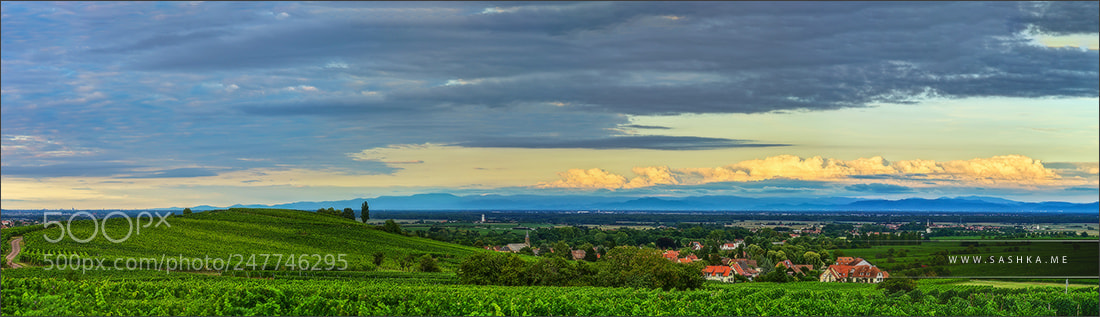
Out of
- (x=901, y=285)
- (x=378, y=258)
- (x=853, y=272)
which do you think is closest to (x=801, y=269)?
(x=853, y=272)

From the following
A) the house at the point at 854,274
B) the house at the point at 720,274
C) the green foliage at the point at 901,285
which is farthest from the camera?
the house at the point at 720,274

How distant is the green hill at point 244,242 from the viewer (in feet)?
221

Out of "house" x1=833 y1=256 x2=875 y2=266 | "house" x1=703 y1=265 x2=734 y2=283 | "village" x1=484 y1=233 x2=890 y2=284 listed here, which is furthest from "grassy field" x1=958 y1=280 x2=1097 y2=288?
"house" x1=703 y1=265 x2=734 y2=283

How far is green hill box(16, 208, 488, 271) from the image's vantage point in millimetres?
67438

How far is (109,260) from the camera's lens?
59.8 m

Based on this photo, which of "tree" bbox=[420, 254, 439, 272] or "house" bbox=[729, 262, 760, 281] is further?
"house" bbox=[729, 262, 760, 281]

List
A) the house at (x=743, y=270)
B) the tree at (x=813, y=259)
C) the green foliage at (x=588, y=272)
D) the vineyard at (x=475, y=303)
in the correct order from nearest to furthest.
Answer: the vineyard at (x=475, y=303)
the green foliage at (x=588, y=272)
the house at (x=743, y=270)
the tree at (x=813, y=259)

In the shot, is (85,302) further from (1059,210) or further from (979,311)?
(1059,210)

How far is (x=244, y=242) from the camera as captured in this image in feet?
273

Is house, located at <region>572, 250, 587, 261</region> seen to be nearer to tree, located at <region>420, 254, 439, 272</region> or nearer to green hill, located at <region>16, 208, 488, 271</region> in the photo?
green hill, located at <region>16, 208, 488, 271</region>

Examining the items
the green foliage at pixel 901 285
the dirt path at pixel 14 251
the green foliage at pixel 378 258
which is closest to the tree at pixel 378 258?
the green foliage at pixel 378 258

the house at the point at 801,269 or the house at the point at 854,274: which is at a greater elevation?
the house at the point at 854,274

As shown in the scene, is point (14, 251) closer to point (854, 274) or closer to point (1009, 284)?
point (854, 274)

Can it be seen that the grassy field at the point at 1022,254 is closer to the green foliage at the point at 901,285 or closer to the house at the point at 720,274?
the green foliage at the point at 901,285
